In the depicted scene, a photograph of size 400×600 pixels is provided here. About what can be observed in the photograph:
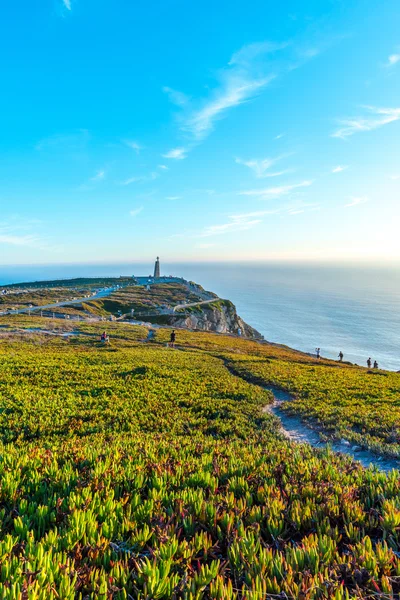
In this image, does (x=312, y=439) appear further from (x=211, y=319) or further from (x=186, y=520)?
(x=211, y=319)

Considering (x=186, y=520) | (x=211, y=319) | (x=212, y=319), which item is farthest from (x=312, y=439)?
(x=212, y=319)

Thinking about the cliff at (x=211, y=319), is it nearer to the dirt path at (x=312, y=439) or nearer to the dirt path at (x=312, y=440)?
the dirt path at (x=312, y=439)

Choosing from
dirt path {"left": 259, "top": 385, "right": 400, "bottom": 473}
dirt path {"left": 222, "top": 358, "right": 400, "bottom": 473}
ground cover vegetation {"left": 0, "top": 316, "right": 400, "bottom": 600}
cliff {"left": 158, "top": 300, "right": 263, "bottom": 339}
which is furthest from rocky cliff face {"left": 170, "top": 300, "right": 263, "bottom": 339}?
ground cover vegetation {"left": 0, "top": 316, "right": 400, "bottom": 600}

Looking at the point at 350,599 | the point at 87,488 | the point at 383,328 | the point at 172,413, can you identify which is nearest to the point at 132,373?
the point at 172,413

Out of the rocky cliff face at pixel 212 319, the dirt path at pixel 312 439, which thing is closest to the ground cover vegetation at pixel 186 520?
the dirt path at pixel 312 439

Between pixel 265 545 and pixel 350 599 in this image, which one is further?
pixel 265 545

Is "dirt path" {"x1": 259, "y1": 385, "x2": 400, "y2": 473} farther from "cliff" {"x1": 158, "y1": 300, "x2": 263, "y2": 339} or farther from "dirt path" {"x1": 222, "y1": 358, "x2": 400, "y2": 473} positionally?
"cliff" {"x1": 158, "y1": 300, "x2": 263, "y2": 339}

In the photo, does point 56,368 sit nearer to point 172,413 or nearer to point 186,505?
point 172,413

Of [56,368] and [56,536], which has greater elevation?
[56,536]

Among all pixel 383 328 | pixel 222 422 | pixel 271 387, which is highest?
pixel 222 422

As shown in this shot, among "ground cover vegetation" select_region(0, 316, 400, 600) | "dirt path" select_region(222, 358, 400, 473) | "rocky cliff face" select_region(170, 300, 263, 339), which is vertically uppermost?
"ground cover vegetation" select_region(0, 316, 400, 600)
